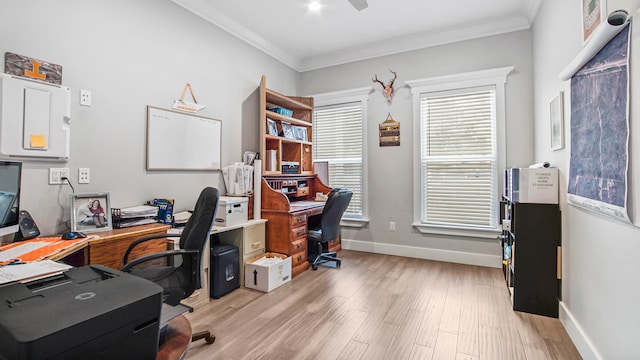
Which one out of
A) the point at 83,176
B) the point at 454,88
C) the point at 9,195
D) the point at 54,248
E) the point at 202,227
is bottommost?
the point at 54,248

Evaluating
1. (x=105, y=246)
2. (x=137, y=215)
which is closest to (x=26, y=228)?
(x=105, y=246)

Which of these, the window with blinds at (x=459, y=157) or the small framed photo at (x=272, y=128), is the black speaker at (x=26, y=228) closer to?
the small framed photo at (x=272, y=128)

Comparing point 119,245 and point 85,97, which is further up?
point 85,97

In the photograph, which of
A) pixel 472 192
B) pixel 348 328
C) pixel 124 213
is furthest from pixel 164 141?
pixel 472 192

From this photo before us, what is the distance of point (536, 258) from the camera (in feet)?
7.93

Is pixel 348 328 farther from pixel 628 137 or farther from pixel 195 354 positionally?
pixel 628 137

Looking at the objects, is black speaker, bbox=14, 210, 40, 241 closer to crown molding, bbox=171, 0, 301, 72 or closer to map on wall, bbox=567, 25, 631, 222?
crown molding, bbox=171, 0, 301, 72

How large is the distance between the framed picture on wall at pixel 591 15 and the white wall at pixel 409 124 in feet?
5.88

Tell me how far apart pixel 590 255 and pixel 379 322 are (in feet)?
4.62

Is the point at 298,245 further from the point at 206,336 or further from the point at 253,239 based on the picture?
the point at 206,336

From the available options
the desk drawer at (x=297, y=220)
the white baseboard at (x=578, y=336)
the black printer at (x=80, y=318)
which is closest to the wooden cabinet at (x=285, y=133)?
the desk drawer at (x=297, y=220)

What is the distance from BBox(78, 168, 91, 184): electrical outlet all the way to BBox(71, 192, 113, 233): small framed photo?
0.49 feet

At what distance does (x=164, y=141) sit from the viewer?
2.85 metres

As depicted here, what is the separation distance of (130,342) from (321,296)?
83.1 inches
